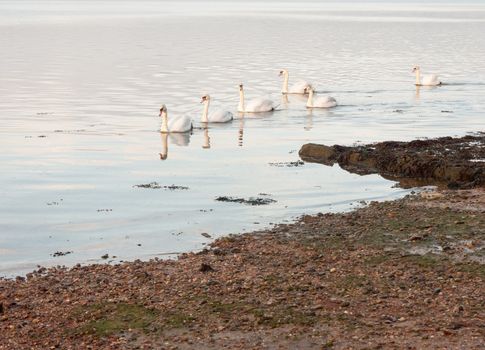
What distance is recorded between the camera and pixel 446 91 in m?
47.3

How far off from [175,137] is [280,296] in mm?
18892

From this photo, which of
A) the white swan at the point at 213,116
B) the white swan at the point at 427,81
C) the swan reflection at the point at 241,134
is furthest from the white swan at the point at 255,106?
the white swan at the point at 427,81

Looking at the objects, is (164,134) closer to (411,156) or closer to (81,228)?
(411,156)

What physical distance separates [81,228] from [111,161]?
798 centimetres

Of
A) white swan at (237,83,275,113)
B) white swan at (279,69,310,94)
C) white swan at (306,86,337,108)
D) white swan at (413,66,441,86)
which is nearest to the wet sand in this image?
white swan at (237,83,275,113)

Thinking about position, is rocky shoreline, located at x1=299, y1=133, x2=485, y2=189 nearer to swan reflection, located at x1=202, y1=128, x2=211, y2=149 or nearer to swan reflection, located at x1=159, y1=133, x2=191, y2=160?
swan reflection, located at x1=202, y1=128, x2=211, y2=149

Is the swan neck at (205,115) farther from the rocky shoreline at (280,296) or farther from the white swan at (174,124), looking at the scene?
the rocky shoreline at (280,296)

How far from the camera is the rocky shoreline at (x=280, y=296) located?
1252 cm

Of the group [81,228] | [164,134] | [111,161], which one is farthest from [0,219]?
[164,134]

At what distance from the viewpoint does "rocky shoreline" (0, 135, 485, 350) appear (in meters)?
12.5

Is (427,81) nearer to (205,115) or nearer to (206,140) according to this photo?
(205,115)

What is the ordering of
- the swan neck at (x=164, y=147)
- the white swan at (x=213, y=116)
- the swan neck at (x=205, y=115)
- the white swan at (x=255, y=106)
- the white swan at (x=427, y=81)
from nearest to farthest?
the swan neck at (x=164, y=147) < the swan neck at (x=205, y=115) < the white swan at (x=213, y=116) < the white swan at (x=255, y=106) < the white swan at (x=427, y=81)

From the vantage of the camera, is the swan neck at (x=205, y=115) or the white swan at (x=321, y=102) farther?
the white swan at (x=321, y=102)

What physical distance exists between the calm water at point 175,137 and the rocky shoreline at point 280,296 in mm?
2087
